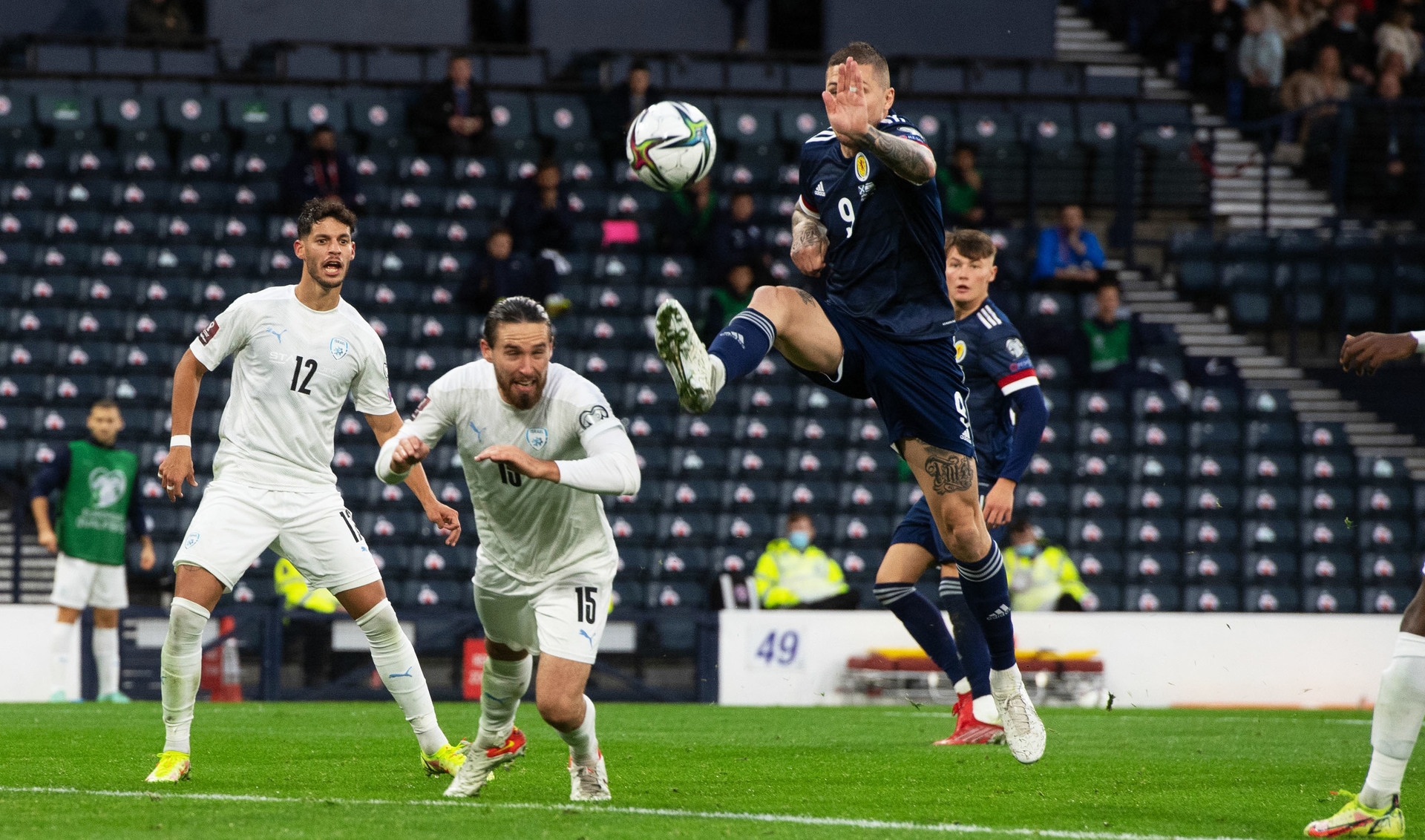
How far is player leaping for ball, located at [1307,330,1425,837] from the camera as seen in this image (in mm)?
5320

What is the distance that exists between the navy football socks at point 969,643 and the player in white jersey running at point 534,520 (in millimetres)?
3129

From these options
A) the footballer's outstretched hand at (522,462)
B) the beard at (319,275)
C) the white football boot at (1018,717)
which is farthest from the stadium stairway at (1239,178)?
the footballer's outstretched hand at (522,462)

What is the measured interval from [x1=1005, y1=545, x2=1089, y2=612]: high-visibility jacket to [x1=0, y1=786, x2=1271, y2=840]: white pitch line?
9.50 m

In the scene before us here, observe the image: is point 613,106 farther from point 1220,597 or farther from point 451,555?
point 1220,597

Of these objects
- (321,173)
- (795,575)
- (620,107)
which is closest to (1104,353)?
(795,575)

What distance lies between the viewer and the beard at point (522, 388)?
5879 millimetres

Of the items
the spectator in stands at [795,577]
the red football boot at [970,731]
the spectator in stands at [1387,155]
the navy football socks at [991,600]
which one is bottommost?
the spectator in stands at [795,577]

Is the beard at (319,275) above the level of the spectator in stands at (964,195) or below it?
below

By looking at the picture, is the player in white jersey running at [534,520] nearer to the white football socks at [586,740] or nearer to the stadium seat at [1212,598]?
the white football socks at [586,740]

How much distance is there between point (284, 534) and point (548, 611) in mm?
1461

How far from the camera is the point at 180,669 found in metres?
6.78

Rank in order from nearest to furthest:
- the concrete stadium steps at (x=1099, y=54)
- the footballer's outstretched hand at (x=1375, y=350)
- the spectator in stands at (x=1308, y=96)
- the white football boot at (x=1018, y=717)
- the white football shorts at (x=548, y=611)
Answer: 1. the footballer's outstretched hand at (x=1375, y=350)
2. the white football shorts at (x=548, y=611)
3. the white football boot at (x=1018, y=717)
4. the spectator in stands at (x=1308, y=96)
5. the concrete stadium steps at (x=1099, y=54)

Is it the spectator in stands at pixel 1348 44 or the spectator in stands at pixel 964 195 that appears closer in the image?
the spectator in stands at pixel 964 195

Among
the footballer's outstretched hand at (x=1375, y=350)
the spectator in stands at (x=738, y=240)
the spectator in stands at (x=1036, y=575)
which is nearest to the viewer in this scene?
the footballer's outstretched hand at (x=1375, y=350)
